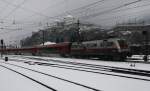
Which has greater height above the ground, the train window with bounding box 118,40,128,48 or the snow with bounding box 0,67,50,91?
the train window with bounding box 118,40,128,48

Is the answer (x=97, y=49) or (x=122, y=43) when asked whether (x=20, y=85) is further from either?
(x=97, y=49)

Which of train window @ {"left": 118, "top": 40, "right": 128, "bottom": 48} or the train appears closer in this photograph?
the train

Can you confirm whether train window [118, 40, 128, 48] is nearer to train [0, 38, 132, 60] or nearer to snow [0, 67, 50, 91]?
train [0, 38, 132, 60]

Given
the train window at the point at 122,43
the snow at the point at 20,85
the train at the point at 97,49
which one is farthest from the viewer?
the train window at the point at 122,43

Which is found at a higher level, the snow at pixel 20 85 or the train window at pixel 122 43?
the train window at pixel 122 43

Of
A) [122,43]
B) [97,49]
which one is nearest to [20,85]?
[122,43]

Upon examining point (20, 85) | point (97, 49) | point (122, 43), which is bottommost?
point (20, 85)

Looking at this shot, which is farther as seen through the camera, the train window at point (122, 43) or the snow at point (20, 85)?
the train window at point (122, 43)

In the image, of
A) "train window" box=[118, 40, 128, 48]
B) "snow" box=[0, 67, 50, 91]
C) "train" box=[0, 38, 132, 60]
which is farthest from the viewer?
"train window" box=[118, 40, 128, 48]

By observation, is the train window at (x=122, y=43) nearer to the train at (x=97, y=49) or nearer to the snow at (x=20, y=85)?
the train at (x=97, y=49)

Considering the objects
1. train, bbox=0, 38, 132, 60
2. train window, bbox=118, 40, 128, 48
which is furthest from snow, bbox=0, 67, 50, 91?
train window, bbox=118, 40, 128, 48

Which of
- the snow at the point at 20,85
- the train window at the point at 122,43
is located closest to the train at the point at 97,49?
the train window at the point at 122,43

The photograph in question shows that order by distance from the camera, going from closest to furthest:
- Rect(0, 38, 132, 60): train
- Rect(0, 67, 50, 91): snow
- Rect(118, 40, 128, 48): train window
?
Rect(0, 67, 50, 91): snow
Rect(0, 38, 132, 60): train
Rect(118, 40, 128, 48): train window

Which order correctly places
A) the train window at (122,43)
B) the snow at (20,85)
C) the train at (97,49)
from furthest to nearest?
the train window at (122,43), the train at (97,49), the snow at (20,85)
